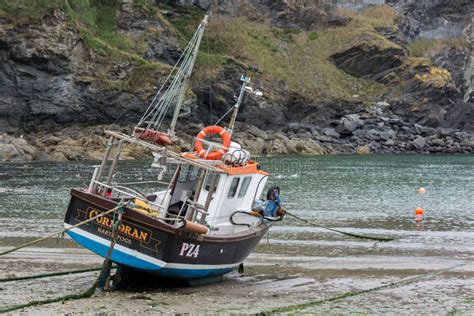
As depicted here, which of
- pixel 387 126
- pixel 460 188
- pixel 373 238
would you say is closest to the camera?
pixel 373 238

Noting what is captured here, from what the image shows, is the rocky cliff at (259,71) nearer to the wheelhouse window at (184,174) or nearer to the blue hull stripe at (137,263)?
the wheelhouse window at (184,174)

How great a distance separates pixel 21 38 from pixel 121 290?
67017mm

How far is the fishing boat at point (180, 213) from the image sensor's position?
53.6 feet

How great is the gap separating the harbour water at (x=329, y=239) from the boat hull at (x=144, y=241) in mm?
754

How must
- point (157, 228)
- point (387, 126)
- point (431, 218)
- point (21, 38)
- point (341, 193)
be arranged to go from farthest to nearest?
point (387, 126)
point (21, 38)
point (341, 193)
point (431, 218)
point (157, 228)

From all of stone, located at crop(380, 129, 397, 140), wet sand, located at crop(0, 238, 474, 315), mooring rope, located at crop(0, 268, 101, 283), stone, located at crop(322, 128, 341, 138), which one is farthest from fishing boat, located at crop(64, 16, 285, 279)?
stone, located at crop(380, 129, 397, 140)

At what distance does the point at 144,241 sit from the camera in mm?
16281

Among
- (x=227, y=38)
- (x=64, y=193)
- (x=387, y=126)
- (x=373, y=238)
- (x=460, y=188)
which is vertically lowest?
(x=64, y=193)

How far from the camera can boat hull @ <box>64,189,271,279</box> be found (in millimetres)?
16250

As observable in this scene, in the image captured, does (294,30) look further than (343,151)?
Yes

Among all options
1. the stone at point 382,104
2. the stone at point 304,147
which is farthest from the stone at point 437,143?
the stone at point 304,147

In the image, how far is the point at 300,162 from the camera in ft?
242

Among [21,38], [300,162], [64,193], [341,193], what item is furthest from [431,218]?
[21,38]

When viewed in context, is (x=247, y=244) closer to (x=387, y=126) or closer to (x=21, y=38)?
(x=21, y=38)
